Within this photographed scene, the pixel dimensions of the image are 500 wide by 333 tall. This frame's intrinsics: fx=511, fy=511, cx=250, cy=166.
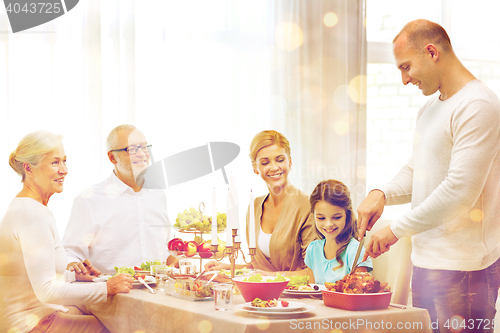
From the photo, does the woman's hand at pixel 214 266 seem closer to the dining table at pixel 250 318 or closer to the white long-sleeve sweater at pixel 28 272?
the dining table at pixel 250 318

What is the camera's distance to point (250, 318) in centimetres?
139

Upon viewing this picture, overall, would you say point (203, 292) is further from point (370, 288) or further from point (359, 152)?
point (359, 152)

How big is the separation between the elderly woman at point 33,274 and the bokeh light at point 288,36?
88.7 inches

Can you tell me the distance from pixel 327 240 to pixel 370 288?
25.9 inches

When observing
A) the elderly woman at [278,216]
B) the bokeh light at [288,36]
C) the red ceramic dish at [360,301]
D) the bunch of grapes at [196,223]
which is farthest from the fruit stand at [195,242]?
the bokeh light at [288,36]

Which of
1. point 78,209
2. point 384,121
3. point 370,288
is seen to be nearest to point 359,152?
point 384,121

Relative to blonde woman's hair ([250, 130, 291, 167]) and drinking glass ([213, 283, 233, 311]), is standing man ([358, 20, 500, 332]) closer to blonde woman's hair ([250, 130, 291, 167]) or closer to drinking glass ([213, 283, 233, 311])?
drinking glass ([213, 283, 233, 311])

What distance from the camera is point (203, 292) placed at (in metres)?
1.69

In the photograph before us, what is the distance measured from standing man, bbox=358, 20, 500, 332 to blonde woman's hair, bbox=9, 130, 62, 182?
1.24m

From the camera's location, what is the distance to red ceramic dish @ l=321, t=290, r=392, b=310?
58.2 inches

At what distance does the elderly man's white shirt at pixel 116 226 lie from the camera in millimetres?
2641

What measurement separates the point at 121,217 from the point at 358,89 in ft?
7.04

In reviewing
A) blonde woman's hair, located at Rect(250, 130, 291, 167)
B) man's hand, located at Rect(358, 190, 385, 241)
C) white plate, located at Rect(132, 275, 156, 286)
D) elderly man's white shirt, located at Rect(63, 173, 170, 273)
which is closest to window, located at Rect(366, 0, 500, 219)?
blonde woman's hair, located at Rect(250, 130, 291, 167)

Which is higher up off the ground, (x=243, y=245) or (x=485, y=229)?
(x=485, y=229)
